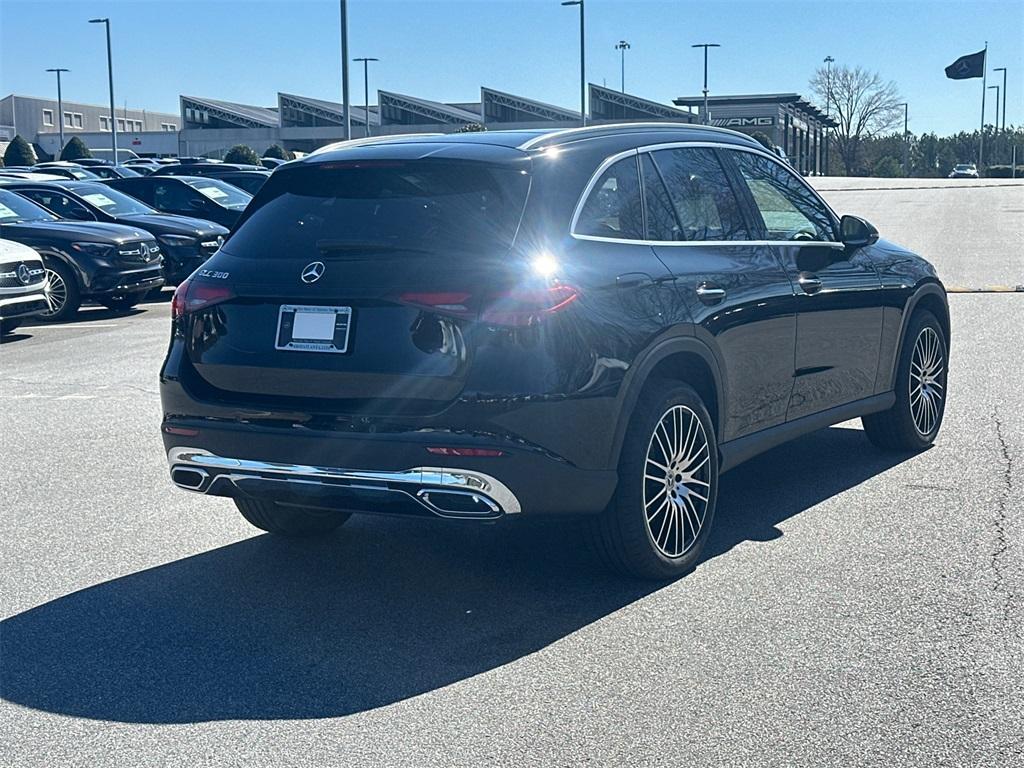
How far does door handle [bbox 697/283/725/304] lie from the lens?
5.51m

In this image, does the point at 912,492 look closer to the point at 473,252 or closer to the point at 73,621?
the point at 473,252

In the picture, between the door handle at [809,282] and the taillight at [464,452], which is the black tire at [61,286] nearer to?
the door handle at [809,282]

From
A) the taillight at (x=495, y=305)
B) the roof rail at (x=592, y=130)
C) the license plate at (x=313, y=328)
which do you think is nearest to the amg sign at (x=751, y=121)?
the roof rail at (x=592, y=130)

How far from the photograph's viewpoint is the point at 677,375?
5543 mm

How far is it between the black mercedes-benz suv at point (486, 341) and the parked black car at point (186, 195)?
615 inches

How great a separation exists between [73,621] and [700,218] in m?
3.00

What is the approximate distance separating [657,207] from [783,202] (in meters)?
1.30

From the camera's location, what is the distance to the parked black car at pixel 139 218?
60.0 feet

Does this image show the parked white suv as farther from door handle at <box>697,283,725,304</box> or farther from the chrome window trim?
door handle at <box>697,283,725,304</box>

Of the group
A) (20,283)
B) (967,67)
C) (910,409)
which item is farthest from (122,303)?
(967,67)

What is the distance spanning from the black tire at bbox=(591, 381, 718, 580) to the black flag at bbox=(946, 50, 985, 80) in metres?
85.4

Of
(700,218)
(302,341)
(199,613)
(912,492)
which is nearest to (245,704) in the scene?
(199,613)

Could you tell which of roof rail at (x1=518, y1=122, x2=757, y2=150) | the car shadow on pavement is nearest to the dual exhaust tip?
the car shadow on pavement

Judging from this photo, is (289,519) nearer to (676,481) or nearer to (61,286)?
(676,481)
